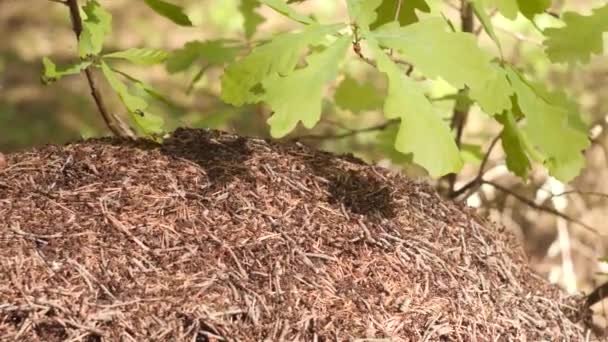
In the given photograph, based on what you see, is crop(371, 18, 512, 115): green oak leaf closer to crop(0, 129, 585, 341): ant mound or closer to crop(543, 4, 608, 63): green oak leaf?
crop(0, 129, 585, 341): ant mound

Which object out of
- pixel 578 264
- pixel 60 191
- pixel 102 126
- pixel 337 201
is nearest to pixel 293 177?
pixel 337 201

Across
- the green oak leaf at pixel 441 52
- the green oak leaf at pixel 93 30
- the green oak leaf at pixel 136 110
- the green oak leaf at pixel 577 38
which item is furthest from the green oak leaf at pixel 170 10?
the green oak leaf at pixel 577 38

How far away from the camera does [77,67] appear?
201 centimetres

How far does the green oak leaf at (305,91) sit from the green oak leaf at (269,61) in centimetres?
3

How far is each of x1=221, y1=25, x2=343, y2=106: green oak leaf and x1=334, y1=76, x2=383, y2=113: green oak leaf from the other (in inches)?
45.1

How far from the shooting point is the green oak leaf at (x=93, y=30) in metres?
2.05

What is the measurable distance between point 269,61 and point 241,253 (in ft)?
1.41

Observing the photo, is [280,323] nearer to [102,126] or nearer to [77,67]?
[77,67]

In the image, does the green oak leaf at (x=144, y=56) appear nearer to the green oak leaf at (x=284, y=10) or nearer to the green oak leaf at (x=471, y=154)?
the green oak leaf at (x=284, y=10)

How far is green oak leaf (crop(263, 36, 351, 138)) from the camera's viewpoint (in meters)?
1.76

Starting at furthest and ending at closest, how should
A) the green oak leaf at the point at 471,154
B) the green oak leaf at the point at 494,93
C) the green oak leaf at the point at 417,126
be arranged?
the green oak leaf at the point at 471,154 < the green oak leaf at the point at 494,93 < the green oak leaf at the point at 417,126

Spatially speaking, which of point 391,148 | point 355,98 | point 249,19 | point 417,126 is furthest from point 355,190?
point 249,19

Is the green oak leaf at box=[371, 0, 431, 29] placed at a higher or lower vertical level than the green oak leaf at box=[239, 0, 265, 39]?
higher

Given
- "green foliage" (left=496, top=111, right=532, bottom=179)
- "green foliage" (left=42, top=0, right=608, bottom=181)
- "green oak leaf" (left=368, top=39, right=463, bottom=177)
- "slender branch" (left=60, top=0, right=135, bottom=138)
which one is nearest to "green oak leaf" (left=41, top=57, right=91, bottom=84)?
"green foliage" (left=42, top=0, right=608, bottom=181)
